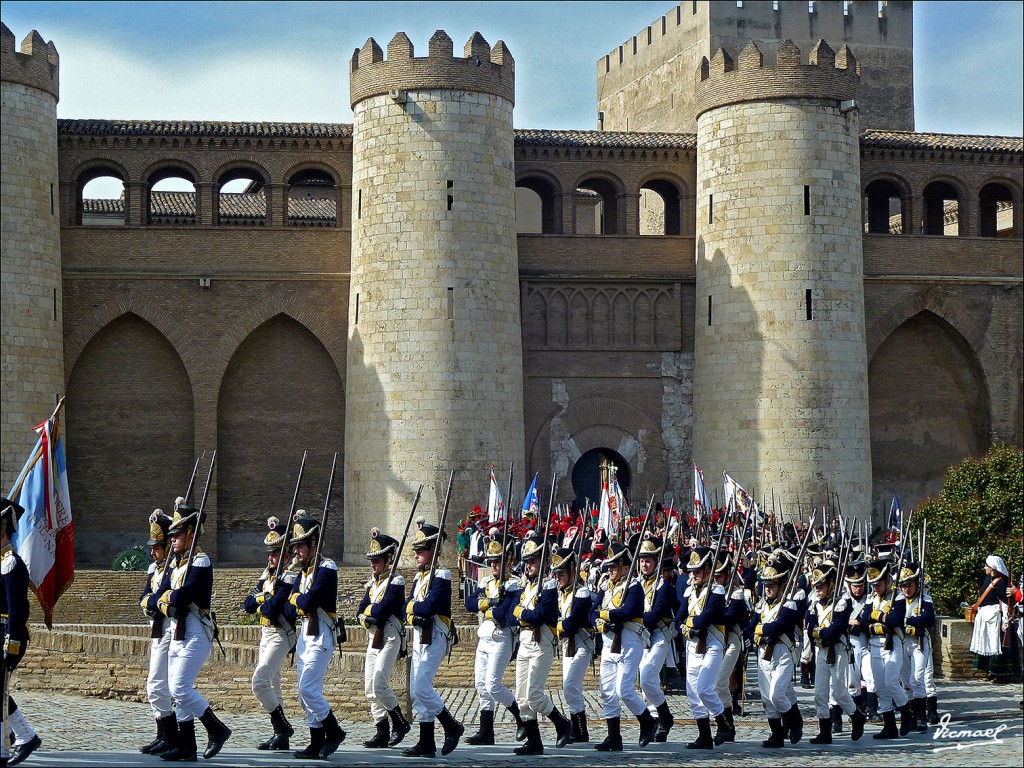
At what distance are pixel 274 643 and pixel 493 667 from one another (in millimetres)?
1887

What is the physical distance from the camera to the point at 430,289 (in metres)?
30.0

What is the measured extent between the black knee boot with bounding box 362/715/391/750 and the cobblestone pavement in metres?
0.15

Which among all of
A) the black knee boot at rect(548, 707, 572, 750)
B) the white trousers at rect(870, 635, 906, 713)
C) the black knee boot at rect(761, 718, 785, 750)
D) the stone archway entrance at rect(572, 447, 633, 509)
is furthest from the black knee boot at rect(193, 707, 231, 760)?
the stone archway entrance at rect(572, 447, 633, 509)

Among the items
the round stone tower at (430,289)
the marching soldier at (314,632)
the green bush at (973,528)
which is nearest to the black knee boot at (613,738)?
the marching soldier at (314,632)

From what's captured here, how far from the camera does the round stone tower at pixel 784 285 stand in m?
30.7

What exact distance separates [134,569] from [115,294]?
623 centimetres

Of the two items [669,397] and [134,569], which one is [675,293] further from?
[134,569]

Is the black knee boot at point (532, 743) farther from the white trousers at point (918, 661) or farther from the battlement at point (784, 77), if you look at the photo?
the battlement at point (784, 77)

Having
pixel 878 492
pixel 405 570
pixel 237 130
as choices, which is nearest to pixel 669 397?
pixel 878 492

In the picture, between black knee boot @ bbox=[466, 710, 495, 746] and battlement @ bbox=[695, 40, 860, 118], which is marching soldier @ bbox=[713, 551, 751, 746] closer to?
black knee boot @ bbox=[466, 710, 495, 746]

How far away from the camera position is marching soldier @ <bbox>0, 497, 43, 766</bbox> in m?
11.0

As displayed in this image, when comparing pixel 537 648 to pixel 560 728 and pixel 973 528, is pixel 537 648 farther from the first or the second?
pixel 973 528

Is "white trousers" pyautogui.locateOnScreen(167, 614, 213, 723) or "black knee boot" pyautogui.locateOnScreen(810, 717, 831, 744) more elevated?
"white trousers" pyautogui.locateOnScreen(167, 614, 213, 723)

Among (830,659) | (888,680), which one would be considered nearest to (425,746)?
(830,659)
